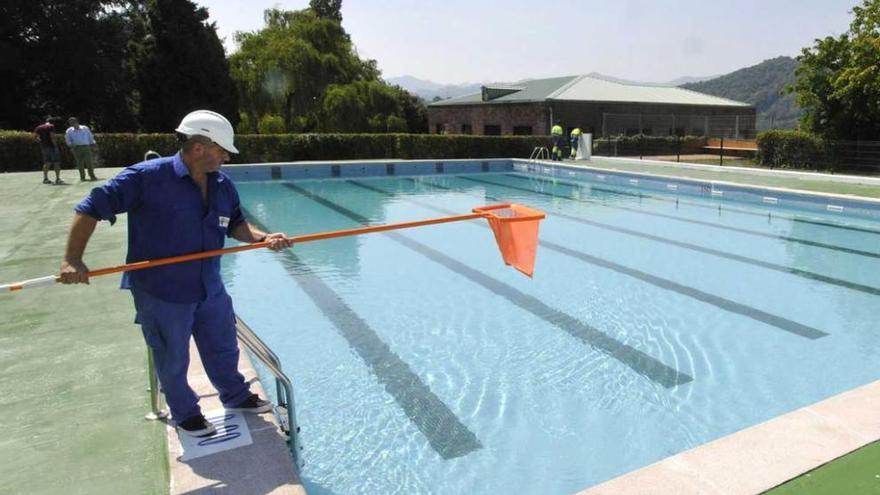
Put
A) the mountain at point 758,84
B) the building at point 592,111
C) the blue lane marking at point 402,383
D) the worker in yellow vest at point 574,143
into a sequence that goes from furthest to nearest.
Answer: the mountain at point 758,84 → the building at point 592,111 → the worker in yellow vest at point 574,143 → the blue lane marking at point 402,383

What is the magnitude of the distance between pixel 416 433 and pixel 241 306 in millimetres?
3039

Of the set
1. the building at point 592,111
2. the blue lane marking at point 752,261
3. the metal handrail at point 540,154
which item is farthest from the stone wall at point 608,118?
the blue lane marking at point 752,261

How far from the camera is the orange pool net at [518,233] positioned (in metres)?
3.44

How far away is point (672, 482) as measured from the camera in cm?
246

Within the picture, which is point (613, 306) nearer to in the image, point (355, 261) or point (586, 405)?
point (586, 405)

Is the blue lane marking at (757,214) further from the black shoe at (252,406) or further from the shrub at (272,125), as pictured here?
the shrub at (272,125)

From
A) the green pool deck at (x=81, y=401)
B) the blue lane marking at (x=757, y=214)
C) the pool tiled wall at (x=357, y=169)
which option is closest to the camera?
the green pool deck at (x=81, y=401)

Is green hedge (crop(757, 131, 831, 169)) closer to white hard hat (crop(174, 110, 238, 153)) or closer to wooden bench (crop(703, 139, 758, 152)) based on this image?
wooden bench (crop(703, 139, 758, 152))

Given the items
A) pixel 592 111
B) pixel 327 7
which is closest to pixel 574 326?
pixel 592 111

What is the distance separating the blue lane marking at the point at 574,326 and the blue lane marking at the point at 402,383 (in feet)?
5.27

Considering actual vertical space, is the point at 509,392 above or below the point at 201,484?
below

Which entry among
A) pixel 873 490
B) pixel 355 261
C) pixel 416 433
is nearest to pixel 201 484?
pixel 416 433

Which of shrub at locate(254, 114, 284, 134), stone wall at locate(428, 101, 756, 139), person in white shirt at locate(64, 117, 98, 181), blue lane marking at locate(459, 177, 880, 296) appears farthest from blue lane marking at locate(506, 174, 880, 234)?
shrub at locate(254, 114, 284, 134)

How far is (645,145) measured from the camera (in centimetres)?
2616
